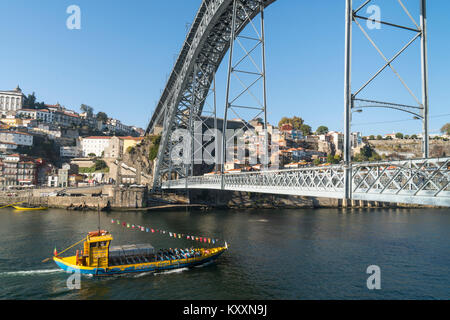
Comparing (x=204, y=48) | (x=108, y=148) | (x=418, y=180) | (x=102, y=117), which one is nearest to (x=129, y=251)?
(x=418, y=180)

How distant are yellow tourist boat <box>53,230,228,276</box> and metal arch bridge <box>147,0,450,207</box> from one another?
5.93 meters

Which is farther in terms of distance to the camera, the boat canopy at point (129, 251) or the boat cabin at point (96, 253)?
the boat canopy at point (129, 251)

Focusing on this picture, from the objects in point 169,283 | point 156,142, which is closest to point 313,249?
point 169,283

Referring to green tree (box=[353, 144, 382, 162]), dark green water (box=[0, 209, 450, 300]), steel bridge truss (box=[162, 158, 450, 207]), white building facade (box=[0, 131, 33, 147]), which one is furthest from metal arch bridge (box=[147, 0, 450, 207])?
green tree (box=[353, 144, 382, 162])

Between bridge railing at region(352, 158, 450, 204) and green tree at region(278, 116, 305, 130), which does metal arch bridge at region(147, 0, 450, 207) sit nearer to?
bridge railing at region(352, 158, 450, 204)

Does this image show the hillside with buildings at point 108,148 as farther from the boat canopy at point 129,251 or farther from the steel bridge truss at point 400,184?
the steel bridge truss at point 400,184

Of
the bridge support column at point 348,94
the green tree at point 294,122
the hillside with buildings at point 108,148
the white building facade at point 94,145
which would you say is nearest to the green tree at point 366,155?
the hillside with buildings at point 108,148

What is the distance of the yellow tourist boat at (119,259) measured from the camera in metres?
16.6

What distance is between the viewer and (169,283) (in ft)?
52.0

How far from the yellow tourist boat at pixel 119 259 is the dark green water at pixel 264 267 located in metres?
0.51

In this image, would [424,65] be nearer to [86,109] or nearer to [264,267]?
[264,267]

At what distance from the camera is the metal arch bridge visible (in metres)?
8.19
